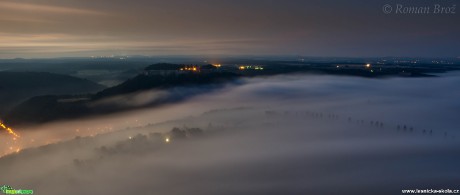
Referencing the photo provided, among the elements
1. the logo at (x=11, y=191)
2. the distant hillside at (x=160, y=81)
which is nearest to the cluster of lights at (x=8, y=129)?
the distant hillside at (x=160, y=81)

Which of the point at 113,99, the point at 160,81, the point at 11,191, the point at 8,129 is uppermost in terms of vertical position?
the point at 160,81

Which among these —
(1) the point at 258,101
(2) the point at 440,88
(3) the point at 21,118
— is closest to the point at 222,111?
(1) the point at 258,101

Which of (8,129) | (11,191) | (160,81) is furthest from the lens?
(160,81)

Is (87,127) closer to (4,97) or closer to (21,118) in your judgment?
(21,118)

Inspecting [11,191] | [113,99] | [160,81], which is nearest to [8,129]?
[113,99]

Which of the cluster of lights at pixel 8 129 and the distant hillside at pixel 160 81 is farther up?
the distant hillside at pixel 160 81

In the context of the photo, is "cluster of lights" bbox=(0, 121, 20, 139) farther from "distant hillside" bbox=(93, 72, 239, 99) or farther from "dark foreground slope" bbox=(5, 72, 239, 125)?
"distant hillside" bbox=(93, 72, 239, 99)

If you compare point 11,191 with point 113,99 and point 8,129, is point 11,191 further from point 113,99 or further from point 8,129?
point 113,99

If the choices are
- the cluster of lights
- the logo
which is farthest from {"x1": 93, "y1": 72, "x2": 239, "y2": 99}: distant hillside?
the logo

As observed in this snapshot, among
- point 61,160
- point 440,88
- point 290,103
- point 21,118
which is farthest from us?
point 440,88

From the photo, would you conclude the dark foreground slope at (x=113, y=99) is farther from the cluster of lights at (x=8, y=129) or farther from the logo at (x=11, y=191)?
the logo at (x=11, y=191)

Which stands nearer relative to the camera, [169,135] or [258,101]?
[169,135]
